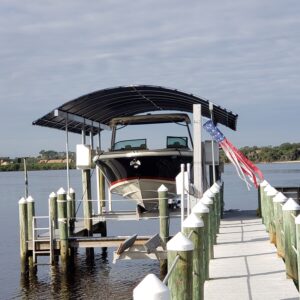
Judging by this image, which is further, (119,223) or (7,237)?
(119,223)

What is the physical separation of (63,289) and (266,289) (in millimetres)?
9772

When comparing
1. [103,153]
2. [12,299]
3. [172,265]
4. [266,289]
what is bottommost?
[12,299]

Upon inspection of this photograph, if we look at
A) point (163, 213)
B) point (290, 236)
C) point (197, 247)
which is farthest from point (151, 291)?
point (163, 213)

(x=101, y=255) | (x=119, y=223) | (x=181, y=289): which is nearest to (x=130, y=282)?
(x=101, y=255)

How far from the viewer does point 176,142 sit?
65.3ft

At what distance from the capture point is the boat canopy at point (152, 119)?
65.8 ft

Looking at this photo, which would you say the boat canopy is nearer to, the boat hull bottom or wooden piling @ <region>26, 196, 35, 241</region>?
the boat hull bottom

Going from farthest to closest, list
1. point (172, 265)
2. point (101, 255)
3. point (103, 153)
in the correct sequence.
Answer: point (101, 255) → point (103, 153) → point (172, 265)

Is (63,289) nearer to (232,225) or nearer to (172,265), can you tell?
(232,225)

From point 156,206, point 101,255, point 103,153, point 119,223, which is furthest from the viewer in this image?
point 119,223

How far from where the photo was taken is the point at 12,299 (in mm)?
16922

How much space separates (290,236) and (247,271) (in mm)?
1298

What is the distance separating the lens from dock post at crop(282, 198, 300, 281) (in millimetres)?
8695

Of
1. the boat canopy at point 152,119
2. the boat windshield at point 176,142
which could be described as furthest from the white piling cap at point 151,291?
the boat canopy at point 152,119
